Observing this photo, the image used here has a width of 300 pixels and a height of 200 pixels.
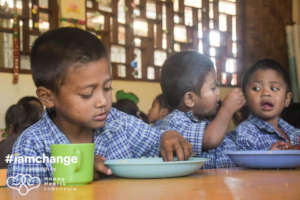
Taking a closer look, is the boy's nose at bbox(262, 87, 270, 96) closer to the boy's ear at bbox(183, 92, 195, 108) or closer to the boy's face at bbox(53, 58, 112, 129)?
the boy's ear at bbox(183, 92, 195, 108)

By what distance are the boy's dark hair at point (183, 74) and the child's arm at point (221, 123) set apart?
41 cm

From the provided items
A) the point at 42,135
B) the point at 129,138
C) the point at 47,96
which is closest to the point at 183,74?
the point at 129,138

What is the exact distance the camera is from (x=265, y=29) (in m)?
6.08

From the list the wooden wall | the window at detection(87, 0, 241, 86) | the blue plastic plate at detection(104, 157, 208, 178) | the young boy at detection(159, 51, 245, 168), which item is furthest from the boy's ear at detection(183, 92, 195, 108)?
the wooden wall

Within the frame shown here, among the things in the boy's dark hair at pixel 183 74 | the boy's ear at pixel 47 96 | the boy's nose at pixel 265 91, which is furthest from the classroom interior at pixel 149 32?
the boy's ear at pixel 47 96

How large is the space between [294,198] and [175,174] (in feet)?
1.09

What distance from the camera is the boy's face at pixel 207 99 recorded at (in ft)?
6.37

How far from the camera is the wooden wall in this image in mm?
5887

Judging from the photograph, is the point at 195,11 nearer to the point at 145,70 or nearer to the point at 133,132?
the point at 145,70

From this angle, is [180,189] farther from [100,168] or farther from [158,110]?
[158,110]

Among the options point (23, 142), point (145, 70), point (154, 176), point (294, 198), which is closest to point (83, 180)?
point (154, 176)

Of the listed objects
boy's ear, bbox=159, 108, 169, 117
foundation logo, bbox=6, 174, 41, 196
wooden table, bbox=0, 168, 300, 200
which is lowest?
foundation logo, bbox=6, 174, 41, 196

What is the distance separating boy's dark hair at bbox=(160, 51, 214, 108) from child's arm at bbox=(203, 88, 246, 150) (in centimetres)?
41

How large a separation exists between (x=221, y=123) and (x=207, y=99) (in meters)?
0.50
